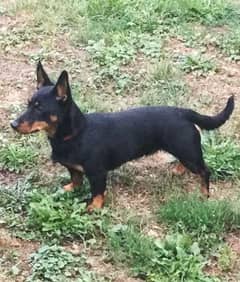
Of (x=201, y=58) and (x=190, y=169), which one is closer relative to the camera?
(x=190, y=169)

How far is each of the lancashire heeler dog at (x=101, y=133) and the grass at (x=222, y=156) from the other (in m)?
0.27

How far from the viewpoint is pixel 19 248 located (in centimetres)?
444

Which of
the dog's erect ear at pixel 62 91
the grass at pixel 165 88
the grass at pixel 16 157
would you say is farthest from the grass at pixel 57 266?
the grass at pixel 165 88

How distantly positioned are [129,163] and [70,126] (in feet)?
2.71

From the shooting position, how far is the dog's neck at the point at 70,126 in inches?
185

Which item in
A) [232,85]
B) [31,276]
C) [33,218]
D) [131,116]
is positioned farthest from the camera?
[232,85]

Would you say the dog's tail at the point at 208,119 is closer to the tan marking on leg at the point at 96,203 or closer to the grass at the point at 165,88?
the tan marking on leg at the point at 96,203

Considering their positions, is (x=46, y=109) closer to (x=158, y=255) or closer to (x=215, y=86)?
(x=158, y=255)

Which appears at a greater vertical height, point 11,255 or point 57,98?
point 57,98

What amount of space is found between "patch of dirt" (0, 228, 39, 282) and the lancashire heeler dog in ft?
1.65

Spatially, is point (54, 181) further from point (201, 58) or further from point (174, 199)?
point (201, 58)

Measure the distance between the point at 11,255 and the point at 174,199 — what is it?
1107 mm

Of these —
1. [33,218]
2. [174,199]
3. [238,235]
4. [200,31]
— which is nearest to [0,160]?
[33,218]

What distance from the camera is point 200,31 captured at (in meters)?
7.54
